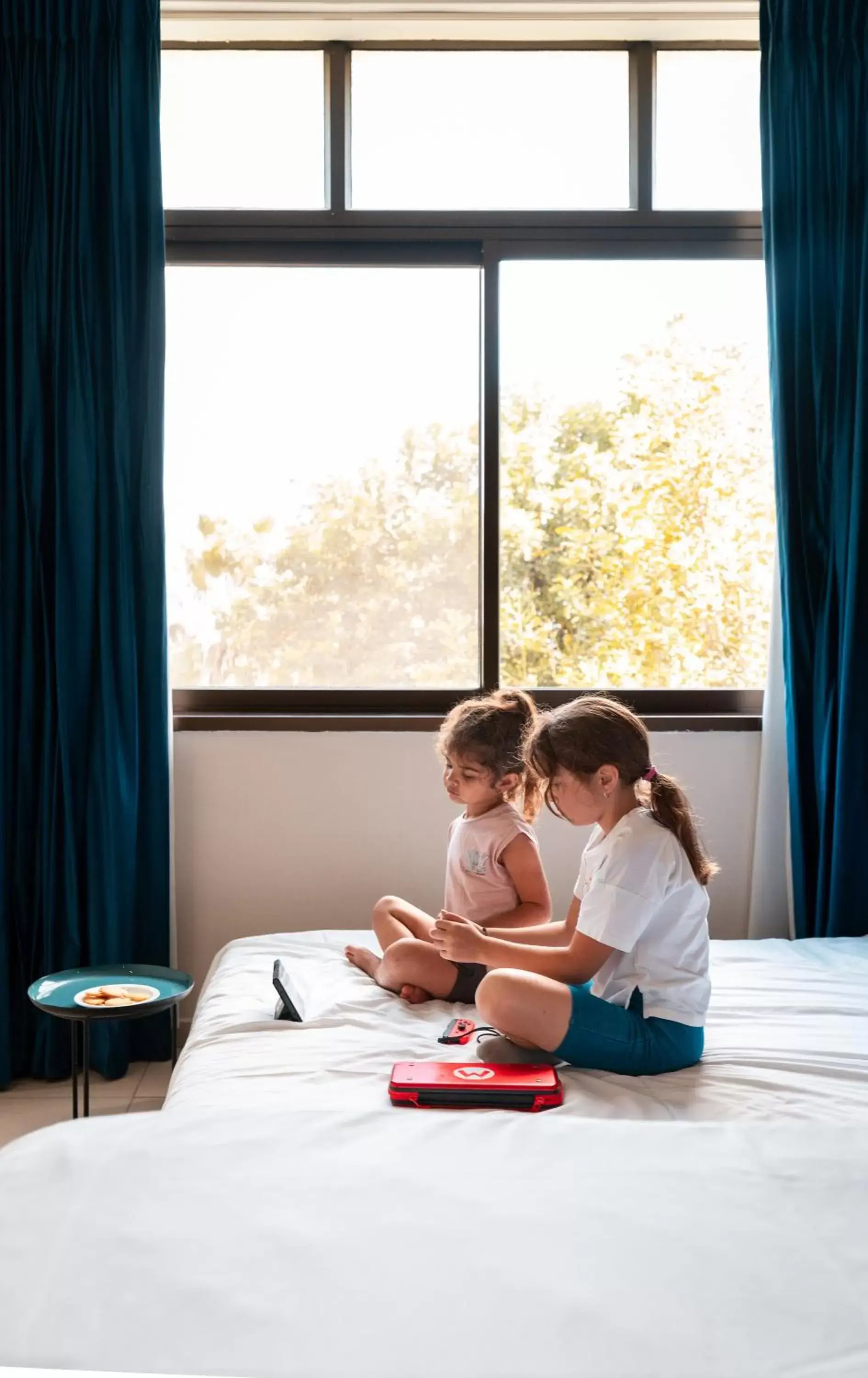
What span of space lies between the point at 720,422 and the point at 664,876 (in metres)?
1.58

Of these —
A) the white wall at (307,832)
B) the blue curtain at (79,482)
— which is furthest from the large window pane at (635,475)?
the blue curtain at (79,482)

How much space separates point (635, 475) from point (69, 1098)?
2.08 m

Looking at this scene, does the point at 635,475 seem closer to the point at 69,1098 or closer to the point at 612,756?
the point at 612,756

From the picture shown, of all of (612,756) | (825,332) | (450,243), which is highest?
(450,243)

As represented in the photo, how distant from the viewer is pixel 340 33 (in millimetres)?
2840

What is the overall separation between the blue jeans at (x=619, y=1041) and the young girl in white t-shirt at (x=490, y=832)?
16.3 inches

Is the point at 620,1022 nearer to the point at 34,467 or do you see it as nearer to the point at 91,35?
the point at 34,467

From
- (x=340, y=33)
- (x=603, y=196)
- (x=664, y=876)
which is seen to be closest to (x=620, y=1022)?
(x=664, y=876)

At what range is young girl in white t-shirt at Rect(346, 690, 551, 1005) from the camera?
2246mm

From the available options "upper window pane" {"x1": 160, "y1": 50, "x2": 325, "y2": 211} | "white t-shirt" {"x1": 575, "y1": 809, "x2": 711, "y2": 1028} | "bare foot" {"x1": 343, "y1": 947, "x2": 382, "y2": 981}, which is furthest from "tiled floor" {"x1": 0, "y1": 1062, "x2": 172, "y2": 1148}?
"upper window pane" {"x1": 160, "y1": 50, "x2": 325, "y2": 211}

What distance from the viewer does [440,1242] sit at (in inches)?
43.0

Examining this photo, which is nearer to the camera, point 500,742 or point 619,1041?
point 619,1041

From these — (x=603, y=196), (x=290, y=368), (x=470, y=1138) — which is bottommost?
(x=470, y=1138)

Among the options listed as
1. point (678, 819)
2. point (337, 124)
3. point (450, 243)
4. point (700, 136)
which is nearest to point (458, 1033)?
point (678, 819)
